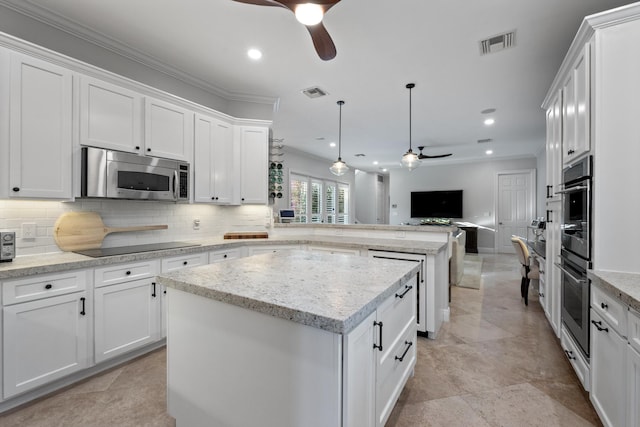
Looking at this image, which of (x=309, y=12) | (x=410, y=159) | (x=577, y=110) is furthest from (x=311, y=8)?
(x=410, y=159)

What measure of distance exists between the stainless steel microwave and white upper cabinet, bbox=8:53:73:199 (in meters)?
0.13

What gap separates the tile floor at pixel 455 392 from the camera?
1711mm

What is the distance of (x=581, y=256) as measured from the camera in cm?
187

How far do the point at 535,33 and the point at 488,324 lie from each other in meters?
2.82

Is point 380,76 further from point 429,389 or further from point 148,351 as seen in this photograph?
point 148,351

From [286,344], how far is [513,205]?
895 centimetres

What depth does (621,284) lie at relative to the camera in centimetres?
143

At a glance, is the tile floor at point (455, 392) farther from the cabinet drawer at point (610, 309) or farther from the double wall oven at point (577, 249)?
the cabinet drawer at point (610, 309)

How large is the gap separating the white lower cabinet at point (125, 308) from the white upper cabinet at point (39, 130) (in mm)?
744

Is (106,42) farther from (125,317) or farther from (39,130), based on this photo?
(125,317)

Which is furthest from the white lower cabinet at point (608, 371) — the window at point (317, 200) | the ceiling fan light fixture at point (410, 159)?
the window at point (317, 200)

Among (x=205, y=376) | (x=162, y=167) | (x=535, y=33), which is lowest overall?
(x=205, y=376)

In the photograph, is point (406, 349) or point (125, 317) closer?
point (406, 349)

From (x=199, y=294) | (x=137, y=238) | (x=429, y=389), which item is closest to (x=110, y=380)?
(x=137, y=238)
